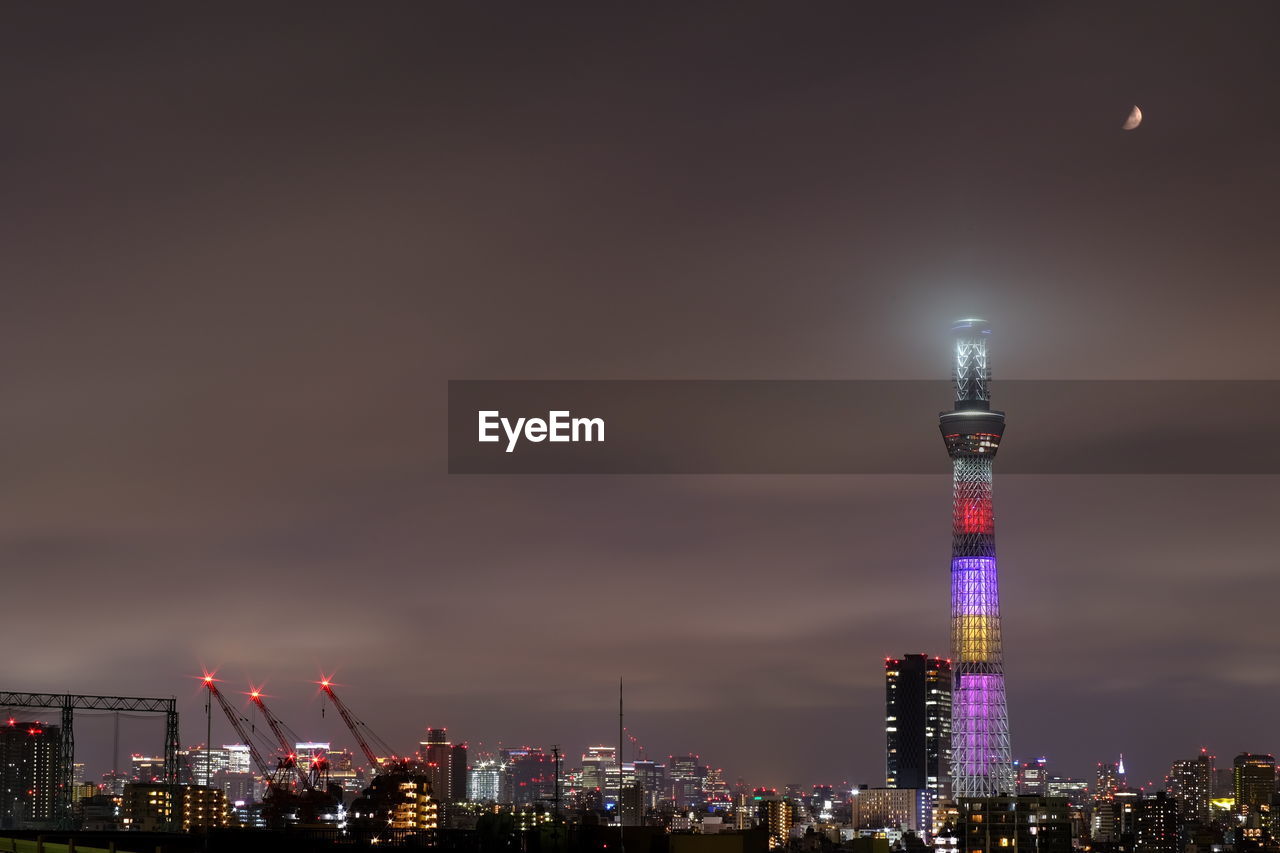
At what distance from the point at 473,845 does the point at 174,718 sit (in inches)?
1845

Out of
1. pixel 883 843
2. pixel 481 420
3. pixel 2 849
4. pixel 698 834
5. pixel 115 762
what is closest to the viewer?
pixel 2 849

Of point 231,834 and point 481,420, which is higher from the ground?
point 481,420

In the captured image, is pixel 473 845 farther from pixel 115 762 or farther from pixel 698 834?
pixel 698 834

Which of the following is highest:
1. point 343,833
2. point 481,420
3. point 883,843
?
point 481,420

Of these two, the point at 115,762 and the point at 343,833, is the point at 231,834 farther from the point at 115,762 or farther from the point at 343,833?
the point at 343,833

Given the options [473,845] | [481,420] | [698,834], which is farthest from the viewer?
[473,845]

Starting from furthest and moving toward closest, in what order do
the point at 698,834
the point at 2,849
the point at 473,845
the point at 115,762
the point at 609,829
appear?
1. the point at 115,762
2. the point at 473,845
3. the point at 609,829
4. the point at 698,834
5. the point at 2,849

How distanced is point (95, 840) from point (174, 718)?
41.5 metres

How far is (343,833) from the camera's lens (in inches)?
7229

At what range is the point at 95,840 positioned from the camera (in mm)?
131000

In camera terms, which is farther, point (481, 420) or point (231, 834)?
point (231, 834)

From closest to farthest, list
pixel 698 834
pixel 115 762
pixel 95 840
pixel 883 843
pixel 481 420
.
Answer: pixel 698 834 → pixel 481 420 → pixel 883 843 → pixel 95 840 → pixel 115 762


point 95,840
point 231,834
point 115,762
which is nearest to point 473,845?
point 231,834

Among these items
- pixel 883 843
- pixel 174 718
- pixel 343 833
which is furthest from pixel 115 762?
pixel 883 843
